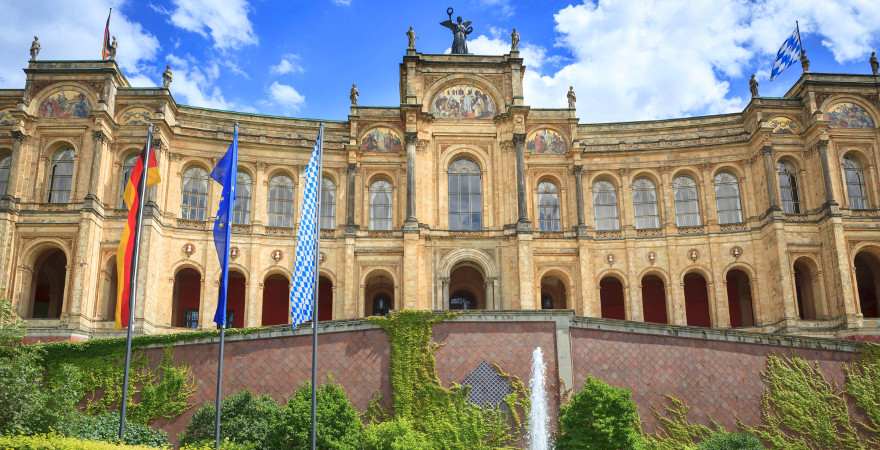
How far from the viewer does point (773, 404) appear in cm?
2977

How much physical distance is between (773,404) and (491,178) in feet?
68.3

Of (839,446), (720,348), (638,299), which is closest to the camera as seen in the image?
(839,446)

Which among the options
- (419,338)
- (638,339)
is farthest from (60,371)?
(638,339)

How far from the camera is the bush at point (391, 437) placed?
25.2m

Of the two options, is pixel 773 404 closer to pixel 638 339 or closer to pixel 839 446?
pixel 839 446

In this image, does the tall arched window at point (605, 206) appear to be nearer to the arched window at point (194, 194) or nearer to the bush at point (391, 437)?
the arched window at point (194, 194)

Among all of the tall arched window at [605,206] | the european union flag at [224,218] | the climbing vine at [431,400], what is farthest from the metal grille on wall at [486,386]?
the tall arched window at [605,206]

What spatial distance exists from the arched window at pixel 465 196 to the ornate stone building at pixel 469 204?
0.29ft

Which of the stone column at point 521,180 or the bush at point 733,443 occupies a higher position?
the stone column at point 521,180

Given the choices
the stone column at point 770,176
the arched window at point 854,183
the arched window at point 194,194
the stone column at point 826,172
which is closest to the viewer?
the stone column at point 826,172

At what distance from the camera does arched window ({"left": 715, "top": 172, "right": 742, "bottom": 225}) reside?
45.7 m

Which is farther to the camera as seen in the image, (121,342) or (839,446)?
(121,342)

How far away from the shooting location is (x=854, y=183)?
45125 mm

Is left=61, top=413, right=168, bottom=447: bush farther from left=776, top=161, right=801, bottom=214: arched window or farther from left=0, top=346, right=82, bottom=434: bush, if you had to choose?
left=776, top=161, right=801, bottom=214: arched window
